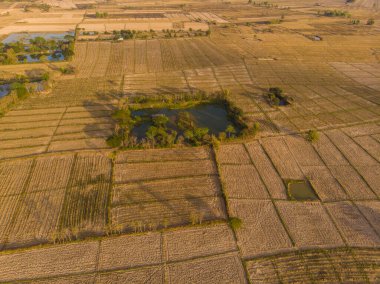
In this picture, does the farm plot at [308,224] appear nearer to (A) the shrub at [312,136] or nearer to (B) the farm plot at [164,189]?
(B) the farm plot at [164,189]

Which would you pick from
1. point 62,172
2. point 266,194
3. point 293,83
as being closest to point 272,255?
point 266,194

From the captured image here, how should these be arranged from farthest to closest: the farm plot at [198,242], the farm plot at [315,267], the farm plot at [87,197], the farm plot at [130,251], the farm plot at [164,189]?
the farm plot at [164,189] < the farm plot at [87,197] < the farm plot at [198,242] < the farm plot at [130,251] < the farm plot at [315,267]

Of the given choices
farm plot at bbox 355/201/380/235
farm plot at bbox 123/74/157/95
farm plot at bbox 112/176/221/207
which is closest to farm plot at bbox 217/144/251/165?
farm plot at bbox 112/176/221/207

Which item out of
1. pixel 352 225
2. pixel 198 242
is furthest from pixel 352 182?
pixel 198 242

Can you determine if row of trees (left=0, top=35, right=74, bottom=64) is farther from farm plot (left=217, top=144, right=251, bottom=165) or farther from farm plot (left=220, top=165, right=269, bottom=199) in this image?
farm plot (left=220, top=165, right=269, bottom=199)

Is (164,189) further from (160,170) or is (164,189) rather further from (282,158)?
(282,158)

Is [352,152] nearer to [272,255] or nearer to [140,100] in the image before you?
[272,255]

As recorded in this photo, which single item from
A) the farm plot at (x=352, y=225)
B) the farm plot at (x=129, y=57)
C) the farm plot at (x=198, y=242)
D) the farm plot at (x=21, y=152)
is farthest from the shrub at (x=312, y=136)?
the farm plot at (x=129, y=57)
